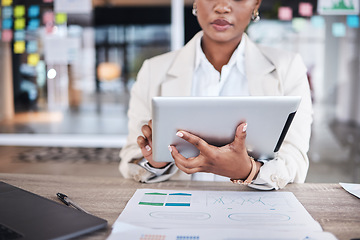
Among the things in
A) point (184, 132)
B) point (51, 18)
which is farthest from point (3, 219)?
point (51, 18)

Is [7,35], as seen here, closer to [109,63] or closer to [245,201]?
[109,63]

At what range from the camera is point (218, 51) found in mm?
1617

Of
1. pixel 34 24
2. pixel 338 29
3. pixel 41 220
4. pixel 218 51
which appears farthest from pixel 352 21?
pixel 41 220

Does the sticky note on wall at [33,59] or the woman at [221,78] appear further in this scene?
the sticky note on wall at [33,59]

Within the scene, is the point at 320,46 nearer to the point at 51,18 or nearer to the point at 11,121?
the point at 51,18

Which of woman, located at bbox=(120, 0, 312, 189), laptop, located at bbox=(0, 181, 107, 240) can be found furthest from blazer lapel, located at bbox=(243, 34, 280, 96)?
laptop, located at bbox=(0, 181, 107, 240)

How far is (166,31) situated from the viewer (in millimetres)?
4488

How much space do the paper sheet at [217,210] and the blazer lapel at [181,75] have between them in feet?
1.89

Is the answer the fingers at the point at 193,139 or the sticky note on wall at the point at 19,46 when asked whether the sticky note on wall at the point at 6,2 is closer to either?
the sticky note on wall at the point at 19,46

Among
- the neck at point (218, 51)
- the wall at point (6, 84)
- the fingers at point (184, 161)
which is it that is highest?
the neck at point (218, 51)

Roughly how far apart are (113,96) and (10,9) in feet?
5.43

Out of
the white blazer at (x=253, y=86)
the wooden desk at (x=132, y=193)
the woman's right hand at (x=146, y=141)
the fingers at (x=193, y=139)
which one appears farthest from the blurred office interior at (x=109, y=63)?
the fingers at (x=193, y=139)

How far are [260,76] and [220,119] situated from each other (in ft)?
2.16

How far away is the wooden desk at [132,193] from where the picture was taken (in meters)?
0.84
